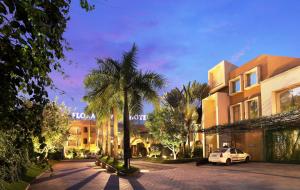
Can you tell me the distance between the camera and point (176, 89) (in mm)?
58781

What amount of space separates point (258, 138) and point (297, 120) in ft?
44.5

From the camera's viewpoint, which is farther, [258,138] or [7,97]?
[258,138]

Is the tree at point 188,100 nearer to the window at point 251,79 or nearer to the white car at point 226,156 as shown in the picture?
the window at point 251,79

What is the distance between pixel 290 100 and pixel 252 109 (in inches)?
343

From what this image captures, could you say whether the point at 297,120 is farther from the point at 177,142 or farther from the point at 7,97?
the point at 7,97

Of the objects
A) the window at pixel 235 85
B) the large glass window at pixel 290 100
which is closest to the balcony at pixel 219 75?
the window at pixel 235 85

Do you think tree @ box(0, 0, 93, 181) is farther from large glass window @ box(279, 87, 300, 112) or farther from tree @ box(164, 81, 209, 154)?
tree @ box(164, 81, 209, 154)

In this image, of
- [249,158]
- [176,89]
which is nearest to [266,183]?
[249,158]

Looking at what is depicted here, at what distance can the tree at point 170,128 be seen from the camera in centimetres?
5344

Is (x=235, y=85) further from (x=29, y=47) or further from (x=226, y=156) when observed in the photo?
(x=29, y=47)

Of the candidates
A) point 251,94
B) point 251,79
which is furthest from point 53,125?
point 251,79

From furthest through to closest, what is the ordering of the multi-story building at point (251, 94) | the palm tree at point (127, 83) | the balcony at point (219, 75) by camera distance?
1. the balcony at point (219, 75)
2. the multi-story building at point (251, 94)
3. the palm tree at point (127, 83)

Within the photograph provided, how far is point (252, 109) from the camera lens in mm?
46375

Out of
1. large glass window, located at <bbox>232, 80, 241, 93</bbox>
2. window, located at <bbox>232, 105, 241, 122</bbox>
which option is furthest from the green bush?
large glass window, located at <bbox>232, 80, 241, 93</bbox>
